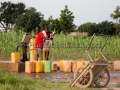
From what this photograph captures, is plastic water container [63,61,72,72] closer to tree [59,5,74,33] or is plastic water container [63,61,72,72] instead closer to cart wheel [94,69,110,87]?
cart wheel [94,69,110,87]

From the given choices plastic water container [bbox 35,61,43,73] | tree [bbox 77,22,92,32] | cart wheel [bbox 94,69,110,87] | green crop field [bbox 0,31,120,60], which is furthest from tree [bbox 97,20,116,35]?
cart wheel [bbox 94,69,110,87]

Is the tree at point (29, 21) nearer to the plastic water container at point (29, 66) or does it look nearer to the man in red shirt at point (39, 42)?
the man in red shirt at point (39, 42)

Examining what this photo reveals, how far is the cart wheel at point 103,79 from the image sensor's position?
29.9ft

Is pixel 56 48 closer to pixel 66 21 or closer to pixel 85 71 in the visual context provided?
pixel 85 71

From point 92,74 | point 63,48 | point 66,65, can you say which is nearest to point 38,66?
point 66,65

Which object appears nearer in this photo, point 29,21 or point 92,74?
point 92,74

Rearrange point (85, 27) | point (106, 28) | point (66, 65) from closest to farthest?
point (66, 65) < point (106, 28) < point (85, 27)

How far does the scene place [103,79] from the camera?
9.35 m

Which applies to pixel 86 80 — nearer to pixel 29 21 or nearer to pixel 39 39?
pixel 39 39

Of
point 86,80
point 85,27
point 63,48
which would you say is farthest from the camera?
point 85,27

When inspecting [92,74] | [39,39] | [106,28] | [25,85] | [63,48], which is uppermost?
[106,28]

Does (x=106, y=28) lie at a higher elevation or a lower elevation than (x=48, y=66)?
higher

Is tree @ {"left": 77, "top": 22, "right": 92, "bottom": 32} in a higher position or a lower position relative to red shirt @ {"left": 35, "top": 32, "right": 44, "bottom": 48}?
higher

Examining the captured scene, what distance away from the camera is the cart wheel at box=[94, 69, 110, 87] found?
912 centimetres
